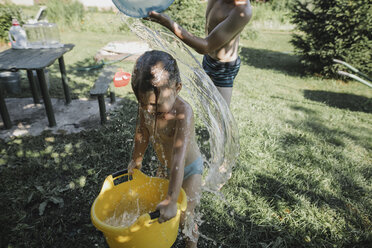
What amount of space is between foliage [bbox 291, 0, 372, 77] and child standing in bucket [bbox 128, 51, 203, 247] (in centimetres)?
672

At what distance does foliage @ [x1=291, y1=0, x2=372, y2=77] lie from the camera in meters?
6.30

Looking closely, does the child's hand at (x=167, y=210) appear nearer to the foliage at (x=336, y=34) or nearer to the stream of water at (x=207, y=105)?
the stream of water at (x=207, y=105)

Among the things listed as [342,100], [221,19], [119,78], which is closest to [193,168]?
[221,19]

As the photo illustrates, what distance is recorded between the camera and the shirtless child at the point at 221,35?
1.58 meters

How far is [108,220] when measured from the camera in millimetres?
1652

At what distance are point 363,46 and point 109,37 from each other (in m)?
9.47

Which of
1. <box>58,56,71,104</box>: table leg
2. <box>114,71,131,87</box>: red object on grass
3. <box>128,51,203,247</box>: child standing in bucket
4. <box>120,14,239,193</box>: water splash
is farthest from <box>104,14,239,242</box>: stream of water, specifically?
<box>58,56,71,104</box>: table leg

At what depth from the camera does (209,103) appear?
2.38 meters

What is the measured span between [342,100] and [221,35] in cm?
523

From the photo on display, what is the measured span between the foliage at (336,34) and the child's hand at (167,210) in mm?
7116

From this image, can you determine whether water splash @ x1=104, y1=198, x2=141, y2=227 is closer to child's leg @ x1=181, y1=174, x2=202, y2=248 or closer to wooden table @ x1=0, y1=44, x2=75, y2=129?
child's leg @ x1=181, y1=174, x2=202, y2=248

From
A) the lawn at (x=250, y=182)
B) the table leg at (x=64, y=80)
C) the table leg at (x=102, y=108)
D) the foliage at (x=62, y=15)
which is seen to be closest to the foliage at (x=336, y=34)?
the lawn at (x=250, y=182)

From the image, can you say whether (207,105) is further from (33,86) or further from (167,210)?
(33,86)

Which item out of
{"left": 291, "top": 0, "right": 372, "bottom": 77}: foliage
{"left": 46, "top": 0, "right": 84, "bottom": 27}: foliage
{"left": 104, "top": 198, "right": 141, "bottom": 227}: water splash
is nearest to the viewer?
{"left": 104, "top": 198, "right": 141, "bottom": 227}: water splash
